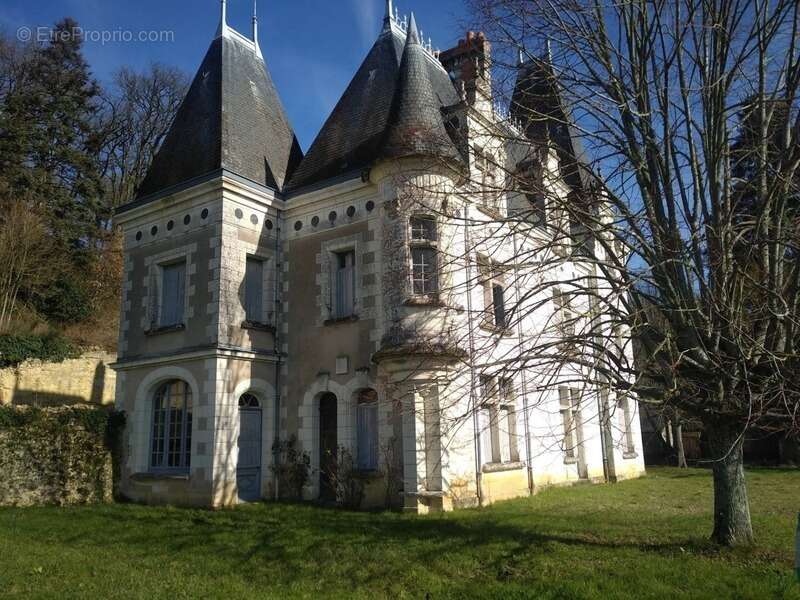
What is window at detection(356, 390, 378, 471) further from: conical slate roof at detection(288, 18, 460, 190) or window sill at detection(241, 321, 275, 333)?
conical slate roof at detection(288, 18, 460, 190)

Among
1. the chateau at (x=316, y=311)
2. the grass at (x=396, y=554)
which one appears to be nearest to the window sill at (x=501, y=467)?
the chateau at (x=316, y=311)

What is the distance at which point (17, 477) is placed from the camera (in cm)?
1247

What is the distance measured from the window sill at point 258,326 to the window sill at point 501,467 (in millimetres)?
5171

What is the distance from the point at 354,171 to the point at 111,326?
49.8 feet

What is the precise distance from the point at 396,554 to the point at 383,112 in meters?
9.92

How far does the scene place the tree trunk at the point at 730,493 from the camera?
7.36m

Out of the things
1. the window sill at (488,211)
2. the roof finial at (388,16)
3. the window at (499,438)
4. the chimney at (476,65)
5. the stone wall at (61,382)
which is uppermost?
the roof finial at (388,16)

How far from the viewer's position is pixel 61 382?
67.4 feet

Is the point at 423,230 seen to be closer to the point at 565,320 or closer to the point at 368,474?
the point at 368,474

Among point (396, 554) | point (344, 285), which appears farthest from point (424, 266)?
point (396, 554)

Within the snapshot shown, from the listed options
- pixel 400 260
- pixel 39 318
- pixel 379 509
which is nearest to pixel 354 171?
pixel 400 260

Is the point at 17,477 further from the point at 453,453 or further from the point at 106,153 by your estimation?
the point at 106,153

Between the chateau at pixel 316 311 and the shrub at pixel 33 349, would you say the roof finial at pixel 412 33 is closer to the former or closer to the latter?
the chateau at pixel 316 311

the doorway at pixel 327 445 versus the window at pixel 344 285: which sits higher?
the window at pixel 344 285
